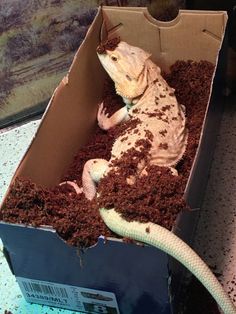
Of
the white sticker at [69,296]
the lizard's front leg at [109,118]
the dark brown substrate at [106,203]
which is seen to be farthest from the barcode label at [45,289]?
the lizard's front leg at [109,118]

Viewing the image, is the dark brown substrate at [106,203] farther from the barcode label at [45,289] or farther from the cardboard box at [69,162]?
the barcode label at [45,289]

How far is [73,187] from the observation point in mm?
1282

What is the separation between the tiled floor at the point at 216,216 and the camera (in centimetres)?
121

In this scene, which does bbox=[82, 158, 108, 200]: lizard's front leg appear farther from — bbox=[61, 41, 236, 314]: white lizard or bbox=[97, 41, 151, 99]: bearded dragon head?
bbox=[97, 41, 151, 99]: bearded dragon head

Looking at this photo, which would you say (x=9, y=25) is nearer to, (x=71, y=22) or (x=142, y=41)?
(x=71, y=22)

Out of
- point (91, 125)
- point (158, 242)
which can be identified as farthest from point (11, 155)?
point (158, 242)

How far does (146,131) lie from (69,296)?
37cm

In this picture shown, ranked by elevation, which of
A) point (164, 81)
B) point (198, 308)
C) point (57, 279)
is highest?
point (164, 81)

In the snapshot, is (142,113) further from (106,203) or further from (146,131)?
(106,203)

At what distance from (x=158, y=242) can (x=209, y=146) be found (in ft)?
1.35

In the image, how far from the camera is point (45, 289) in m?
1.14

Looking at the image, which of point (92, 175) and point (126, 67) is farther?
point (126, 67)

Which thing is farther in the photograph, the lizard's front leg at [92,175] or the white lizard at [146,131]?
the lizard's front leg at [92,175]

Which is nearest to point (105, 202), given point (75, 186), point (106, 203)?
point (106, 203)
